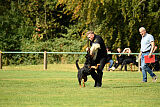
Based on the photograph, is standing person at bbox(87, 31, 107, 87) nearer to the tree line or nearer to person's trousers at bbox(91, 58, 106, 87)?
person's trousers at bbox(91, 58, 106, 87)

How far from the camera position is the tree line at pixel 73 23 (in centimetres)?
2666

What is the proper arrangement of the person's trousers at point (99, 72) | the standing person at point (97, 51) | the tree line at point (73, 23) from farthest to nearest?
the tree line at point (73, 23)
the person's trousers at point (99, 72)
the standing person at point (97, 51)

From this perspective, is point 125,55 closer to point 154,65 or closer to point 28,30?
point 154,65

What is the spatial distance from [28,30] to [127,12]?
35.6 ft

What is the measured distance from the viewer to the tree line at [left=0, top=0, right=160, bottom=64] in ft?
87.5

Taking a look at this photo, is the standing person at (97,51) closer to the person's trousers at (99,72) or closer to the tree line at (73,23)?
the person's trousers at (99,72)

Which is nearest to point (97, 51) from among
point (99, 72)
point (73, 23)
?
point (99, 72)

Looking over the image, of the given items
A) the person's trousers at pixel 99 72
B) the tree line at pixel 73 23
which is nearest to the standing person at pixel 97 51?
the person's trousers at pixel 99 72

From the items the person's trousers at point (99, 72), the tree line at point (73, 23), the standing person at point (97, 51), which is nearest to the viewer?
the standing person at point (97, 51)

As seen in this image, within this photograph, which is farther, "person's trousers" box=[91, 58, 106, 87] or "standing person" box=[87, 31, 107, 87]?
"person's trousers" box=[91, 58, 106, 87]

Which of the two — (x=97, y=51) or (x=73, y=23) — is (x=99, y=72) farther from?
(x=73, y=23)

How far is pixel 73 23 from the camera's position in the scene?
3628 centimetres

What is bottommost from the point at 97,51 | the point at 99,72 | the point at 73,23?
the point at 99,72

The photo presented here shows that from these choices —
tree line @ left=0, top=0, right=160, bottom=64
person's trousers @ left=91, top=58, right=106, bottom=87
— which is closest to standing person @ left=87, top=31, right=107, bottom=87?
person's trousers @ left=91, top=58, right=106, bottom=87
